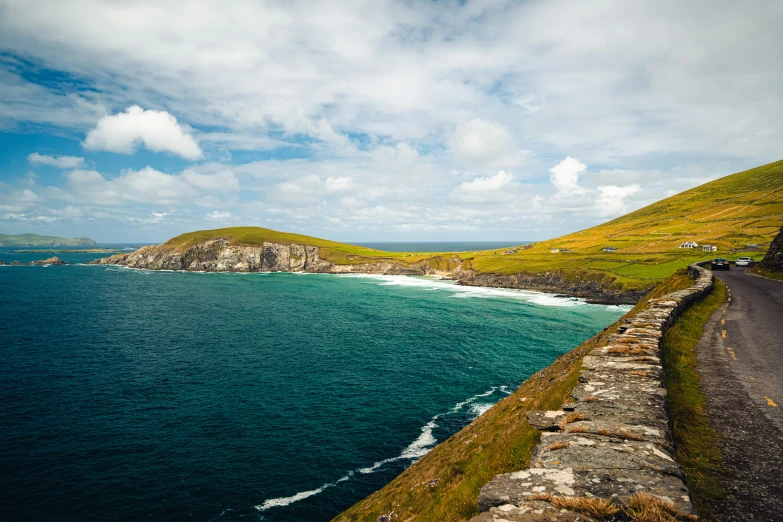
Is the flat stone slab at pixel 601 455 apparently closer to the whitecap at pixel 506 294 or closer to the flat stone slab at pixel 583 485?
the flat stone slab at pixel 583 485

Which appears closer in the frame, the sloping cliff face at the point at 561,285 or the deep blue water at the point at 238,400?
the deep blue water at the point at 238,400

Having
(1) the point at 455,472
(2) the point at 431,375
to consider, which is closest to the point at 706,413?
(1) the point at 455,472

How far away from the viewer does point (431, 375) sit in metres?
47.2

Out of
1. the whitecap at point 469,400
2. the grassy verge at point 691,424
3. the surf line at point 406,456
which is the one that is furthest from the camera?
the whitecap at point 469,400

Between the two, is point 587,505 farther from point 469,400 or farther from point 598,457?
point 469,400

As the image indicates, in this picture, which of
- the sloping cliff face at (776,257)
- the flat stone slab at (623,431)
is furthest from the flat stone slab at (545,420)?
the sloping cliff face at (776,257)

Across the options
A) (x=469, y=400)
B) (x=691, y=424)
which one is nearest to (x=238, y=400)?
(x=469, y=400)

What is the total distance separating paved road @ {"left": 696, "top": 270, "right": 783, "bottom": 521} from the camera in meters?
7.39

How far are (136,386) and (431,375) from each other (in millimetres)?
36992

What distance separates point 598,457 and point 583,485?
4.14ft

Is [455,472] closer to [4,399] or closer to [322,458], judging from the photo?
[322,458]

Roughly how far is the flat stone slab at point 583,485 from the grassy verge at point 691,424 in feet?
5.18

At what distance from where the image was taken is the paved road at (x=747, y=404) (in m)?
7.39

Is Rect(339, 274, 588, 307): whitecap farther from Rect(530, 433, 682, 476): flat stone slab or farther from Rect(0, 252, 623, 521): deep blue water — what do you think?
Rect(530, 433, 682, 476): flat stone slab
